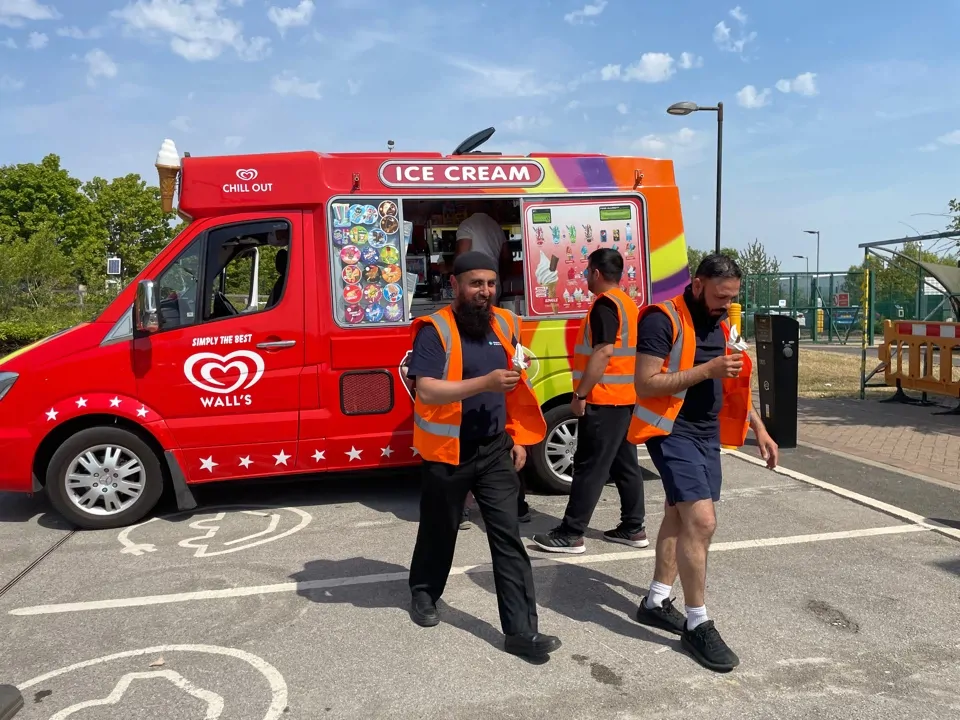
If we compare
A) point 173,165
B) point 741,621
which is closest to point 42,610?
point 173,165

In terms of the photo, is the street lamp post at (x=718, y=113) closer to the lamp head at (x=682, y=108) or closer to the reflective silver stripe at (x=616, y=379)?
the lamp head at (x=682, y=108)

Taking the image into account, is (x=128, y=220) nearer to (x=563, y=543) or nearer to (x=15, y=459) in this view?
(x=15, y=459)

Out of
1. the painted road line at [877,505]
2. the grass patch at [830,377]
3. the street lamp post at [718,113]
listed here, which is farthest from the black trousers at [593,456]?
the street lamp post at [718,113]

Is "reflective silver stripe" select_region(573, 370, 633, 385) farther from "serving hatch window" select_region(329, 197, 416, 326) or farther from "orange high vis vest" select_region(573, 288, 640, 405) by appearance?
"serving hatch window" select_region(329, 197, 416, 326)

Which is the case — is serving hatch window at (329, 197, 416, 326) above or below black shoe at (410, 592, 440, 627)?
above

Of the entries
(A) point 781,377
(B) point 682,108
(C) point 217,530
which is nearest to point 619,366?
(C) point 217,530

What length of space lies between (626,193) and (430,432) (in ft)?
11.3

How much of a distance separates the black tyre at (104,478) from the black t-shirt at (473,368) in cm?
285

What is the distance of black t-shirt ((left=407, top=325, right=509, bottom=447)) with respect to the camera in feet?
10.8

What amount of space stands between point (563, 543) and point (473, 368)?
1.81 m

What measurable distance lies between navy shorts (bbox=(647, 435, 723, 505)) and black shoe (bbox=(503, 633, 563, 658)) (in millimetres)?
831

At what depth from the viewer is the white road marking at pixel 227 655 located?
9.87ft

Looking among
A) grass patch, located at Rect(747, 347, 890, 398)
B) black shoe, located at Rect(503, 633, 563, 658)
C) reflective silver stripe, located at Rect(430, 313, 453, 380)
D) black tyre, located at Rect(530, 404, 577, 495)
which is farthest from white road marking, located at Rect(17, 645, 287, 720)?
grass patch, located at Rect(747, 347, 890, 398)

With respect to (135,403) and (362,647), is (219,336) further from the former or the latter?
(362,647)
